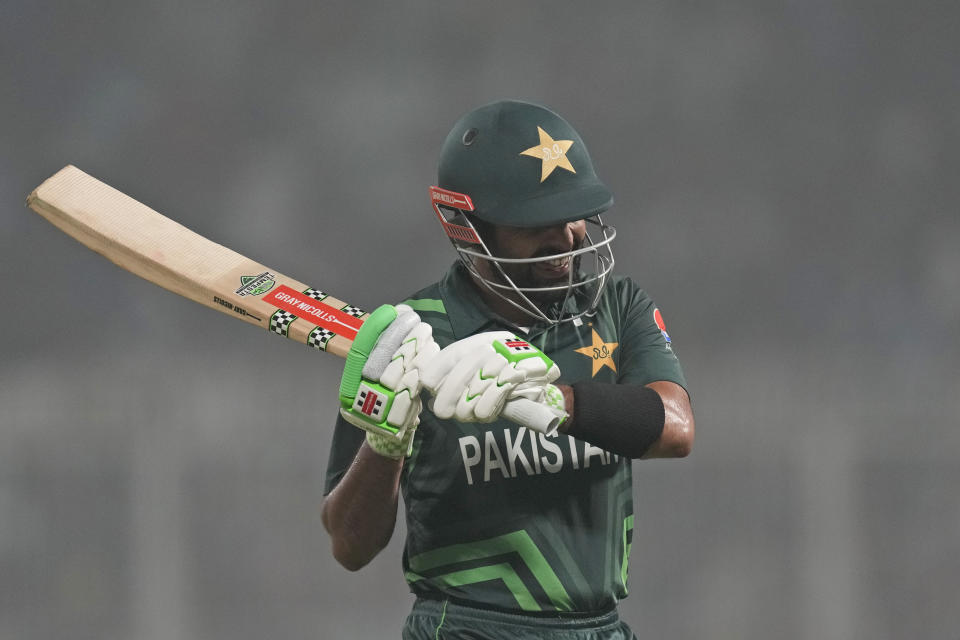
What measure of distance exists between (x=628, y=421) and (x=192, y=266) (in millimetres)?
986

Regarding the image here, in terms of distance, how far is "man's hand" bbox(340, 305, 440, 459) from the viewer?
1733 millimetres

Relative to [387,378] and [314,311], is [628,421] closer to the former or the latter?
[387,378]

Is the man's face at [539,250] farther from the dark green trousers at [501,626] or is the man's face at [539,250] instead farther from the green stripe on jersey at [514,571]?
the dark green trousers at [501,626]

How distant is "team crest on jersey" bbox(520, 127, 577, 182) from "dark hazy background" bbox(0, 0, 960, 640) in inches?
76.3

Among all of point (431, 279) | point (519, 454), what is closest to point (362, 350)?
point (519, 454)

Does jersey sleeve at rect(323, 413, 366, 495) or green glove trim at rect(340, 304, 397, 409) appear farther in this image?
jersey sleeve at rect(323, 413, 366, 495)

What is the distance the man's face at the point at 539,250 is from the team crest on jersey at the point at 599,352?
9 cm

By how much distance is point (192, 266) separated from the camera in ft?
7.80

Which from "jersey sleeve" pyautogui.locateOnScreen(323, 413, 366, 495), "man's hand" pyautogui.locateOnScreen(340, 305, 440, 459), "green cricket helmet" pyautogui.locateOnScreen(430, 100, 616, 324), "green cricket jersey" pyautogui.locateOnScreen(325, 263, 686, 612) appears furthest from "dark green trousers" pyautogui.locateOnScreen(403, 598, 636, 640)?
"green cricket helmet" pyautogui.locateOnScreen(430, 100, 616, 324)

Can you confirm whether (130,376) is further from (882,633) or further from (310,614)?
(882,633)

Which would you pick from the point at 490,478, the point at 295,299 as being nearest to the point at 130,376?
the point at 295,299

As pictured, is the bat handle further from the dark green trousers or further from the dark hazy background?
the dark hazy background

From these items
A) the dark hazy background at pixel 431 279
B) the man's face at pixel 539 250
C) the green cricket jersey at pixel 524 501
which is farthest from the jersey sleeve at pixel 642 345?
the dark hazy background at pixel 431 279

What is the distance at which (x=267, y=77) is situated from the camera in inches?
159
